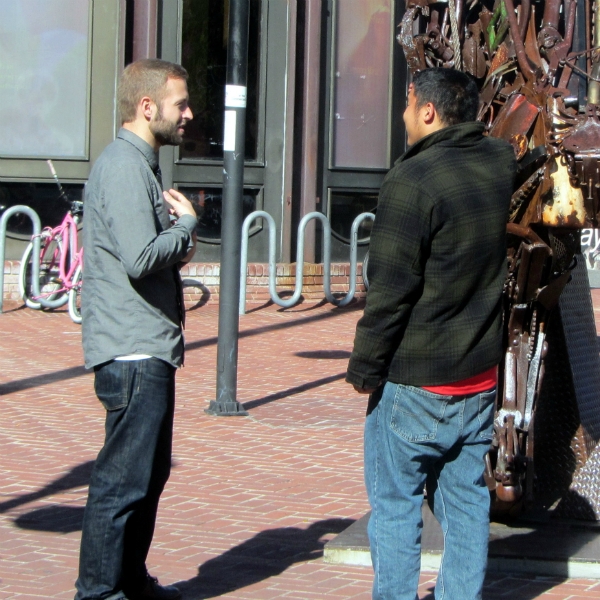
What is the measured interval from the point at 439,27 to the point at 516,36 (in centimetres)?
54

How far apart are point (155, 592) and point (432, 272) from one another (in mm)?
1646

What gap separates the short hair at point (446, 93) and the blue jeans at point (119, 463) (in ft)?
4.11

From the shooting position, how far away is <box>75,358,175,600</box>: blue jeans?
4.10m

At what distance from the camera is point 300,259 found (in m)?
13.6

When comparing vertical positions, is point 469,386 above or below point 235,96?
below

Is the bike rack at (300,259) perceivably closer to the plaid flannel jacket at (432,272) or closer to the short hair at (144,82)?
the short hair at (144,82)

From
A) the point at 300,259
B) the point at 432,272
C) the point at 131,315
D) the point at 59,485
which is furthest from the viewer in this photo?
the point at 300,259

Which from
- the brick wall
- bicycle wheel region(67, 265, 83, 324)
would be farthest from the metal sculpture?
the brick wall

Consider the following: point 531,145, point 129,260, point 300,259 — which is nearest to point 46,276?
point 300,259

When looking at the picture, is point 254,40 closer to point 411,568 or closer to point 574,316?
point 574,316

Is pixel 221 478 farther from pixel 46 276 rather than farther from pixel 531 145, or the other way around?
pixel 46 276

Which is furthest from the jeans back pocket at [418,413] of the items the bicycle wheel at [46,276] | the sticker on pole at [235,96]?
the bicycle wheel at [46,276]

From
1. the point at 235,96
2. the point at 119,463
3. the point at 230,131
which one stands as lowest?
the point at 119,463

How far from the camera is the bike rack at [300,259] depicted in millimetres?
13227
